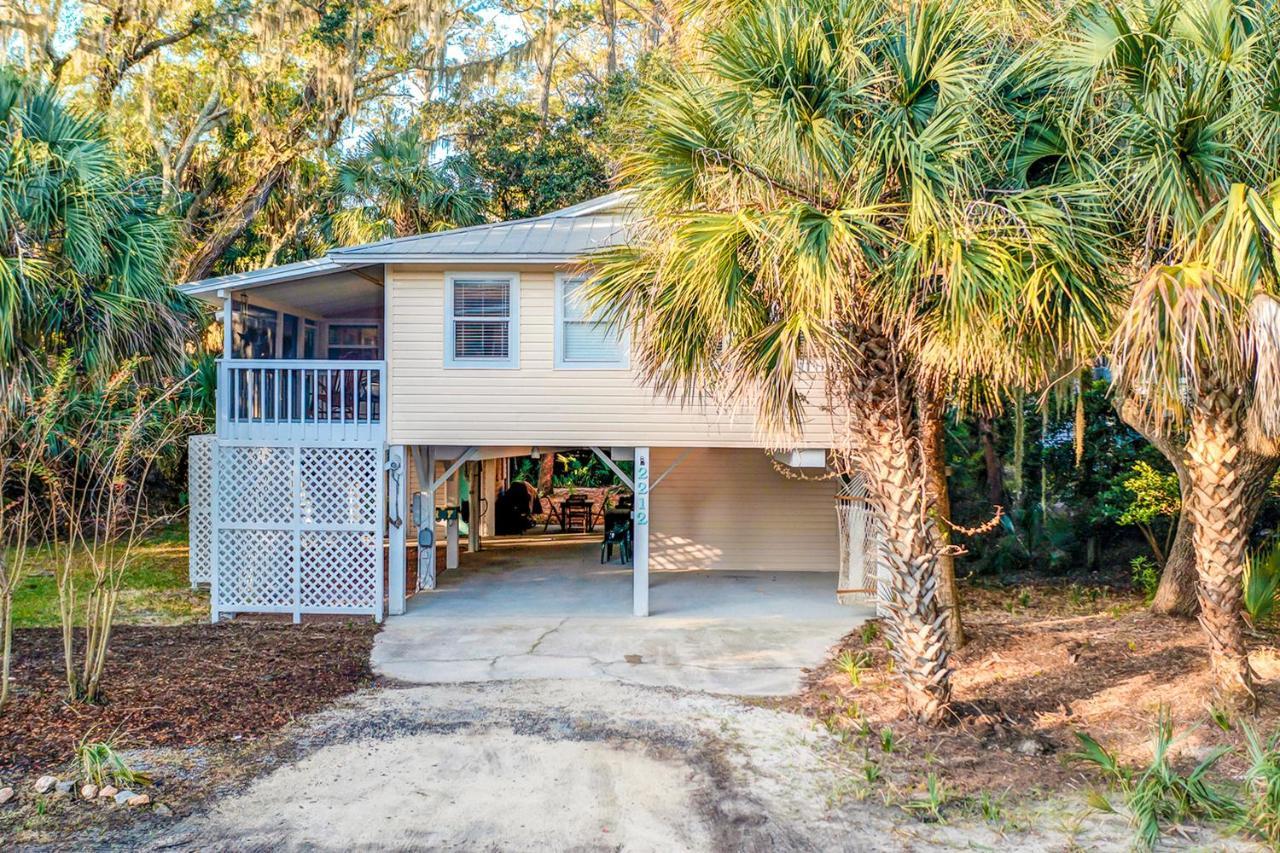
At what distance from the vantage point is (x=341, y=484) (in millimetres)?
10492

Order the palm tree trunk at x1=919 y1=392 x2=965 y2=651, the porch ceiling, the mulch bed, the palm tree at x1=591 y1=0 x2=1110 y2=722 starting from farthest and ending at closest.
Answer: the porch ceiling, the palm tree trunk at x1=919 y1=392 x2=965 y2=651, the mulch bed, the palm tree at x1=591 y1=0 x2=1110 y2=722

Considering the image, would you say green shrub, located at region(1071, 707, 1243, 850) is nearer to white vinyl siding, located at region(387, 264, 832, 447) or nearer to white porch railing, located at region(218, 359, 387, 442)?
white vinyl siding, located at region(387, 264, 832, 447)

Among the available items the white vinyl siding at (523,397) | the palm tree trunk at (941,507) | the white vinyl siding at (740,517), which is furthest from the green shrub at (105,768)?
the white vinyl siding at (740,517)

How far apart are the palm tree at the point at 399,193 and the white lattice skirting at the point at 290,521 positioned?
7.67 metres

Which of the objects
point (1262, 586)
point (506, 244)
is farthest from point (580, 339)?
point (1262, 586)

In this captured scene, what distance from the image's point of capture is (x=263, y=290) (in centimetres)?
1127

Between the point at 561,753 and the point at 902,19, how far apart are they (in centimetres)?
586

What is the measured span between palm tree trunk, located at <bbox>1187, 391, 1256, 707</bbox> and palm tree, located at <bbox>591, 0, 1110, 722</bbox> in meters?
1.25

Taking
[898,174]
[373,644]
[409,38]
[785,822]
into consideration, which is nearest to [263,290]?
[373,644]

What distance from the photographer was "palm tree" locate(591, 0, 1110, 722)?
5.55 meters

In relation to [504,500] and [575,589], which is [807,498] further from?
[504,500]

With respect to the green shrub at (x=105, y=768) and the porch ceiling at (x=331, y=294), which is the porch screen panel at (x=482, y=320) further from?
the green shrub at (x=105, y=768)

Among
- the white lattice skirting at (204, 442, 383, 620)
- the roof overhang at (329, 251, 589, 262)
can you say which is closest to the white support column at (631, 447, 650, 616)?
the roof overhang at (329, 251, 589, 262)

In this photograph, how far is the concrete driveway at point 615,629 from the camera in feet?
27.2
